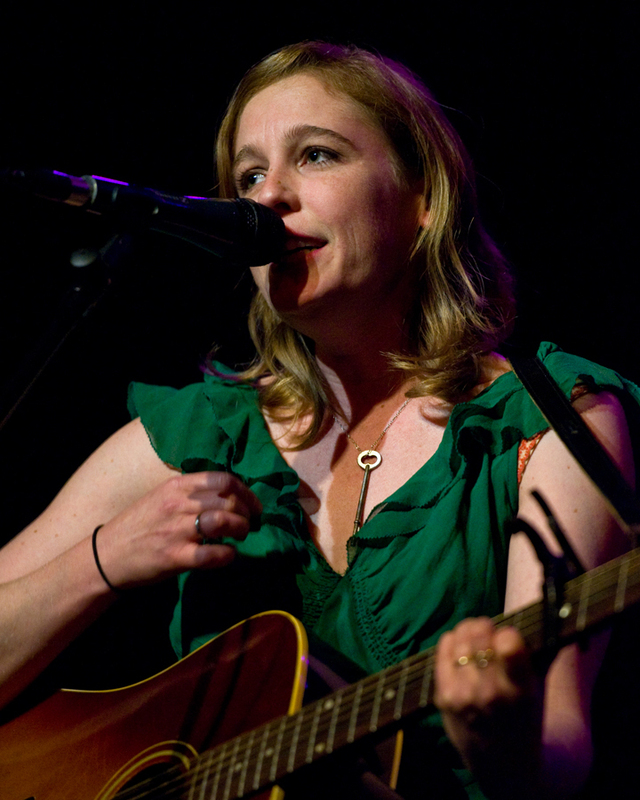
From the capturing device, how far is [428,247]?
181 centimetres

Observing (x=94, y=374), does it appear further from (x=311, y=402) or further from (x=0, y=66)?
(x=0, y=66)

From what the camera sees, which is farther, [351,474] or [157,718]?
[351,474]

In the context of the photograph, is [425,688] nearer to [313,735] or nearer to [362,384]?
[313,735]

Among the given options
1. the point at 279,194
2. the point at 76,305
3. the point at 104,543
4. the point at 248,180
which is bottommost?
the point at 104,543

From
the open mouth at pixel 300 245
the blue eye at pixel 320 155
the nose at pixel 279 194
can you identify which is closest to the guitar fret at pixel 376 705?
the open mouth at pixel 300 245

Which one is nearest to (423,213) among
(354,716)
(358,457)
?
(358,457)

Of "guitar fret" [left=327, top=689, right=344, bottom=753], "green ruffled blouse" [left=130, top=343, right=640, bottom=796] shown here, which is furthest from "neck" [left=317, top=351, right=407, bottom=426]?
"guitar fret" [left=327, top=689, right=344, bottom=753]

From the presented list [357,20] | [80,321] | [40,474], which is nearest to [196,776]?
[80,321]

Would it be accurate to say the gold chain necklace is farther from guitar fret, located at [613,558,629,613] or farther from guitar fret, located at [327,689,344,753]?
guitar fret, located at [613,558,629,613]

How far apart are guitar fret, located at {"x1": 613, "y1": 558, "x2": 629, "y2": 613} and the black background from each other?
1157 mm

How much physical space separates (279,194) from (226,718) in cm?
111

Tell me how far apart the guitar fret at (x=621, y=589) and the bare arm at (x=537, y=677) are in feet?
0.42

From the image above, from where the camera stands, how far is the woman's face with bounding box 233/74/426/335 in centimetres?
156

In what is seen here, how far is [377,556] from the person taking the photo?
143 cm
